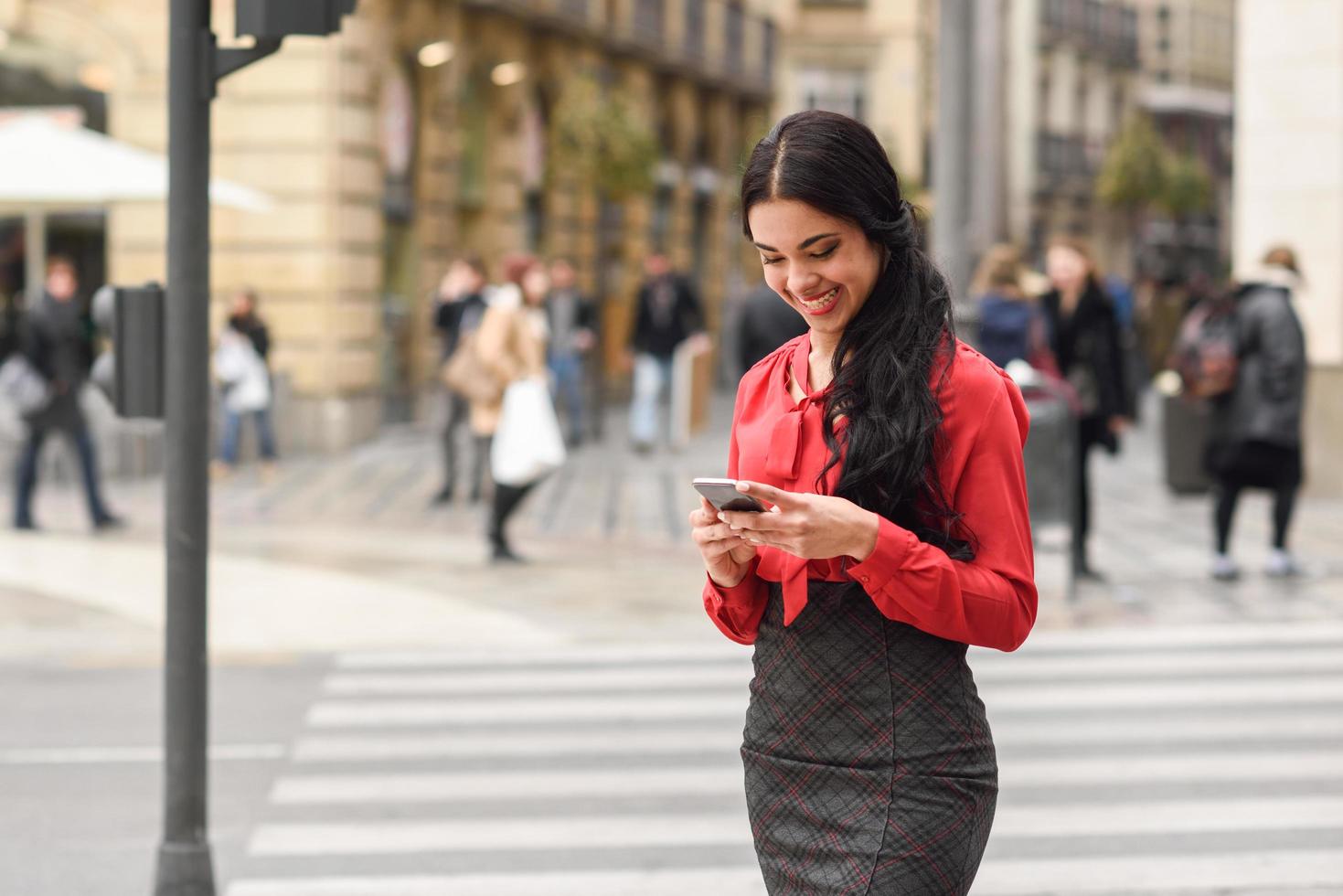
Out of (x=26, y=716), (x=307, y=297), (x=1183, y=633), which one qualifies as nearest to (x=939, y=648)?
(x=26, y=716)

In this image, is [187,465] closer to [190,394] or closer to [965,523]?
[190,394]

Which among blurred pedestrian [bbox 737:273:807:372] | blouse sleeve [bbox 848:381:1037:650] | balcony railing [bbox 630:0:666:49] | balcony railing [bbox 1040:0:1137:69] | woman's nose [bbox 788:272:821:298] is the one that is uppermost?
balcony railing [bbox 1040:0:1137:69]

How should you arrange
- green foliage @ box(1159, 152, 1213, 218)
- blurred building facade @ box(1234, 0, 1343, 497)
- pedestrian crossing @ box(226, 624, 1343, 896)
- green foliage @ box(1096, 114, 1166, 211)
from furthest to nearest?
1. green foliage @ box(1159, 152, 1213, 218)
2. green foliage @ box(1096, 114, 1166, 211)
3. blurred building facade @ box(1234, 0, 1343, 497)
4. pedestrian crossing @ box(226, 624, 1343, 896)

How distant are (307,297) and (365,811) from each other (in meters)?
14.5

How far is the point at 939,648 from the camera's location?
279 centimetres

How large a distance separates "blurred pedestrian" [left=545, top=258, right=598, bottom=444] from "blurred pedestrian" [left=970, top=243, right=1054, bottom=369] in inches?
397

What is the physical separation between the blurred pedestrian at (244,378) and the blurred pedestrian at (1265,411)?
868cm

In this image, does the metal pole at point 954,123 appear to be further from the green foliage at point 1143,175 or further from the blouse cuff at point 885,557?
the green foliage at point 1143,175

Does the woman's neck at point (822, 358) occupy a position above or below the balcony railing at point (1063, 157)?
below

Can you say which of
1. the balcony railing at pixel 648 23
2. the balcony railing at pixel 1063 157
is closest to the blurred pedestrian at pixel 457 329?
the balcony railing at pixel 648 23

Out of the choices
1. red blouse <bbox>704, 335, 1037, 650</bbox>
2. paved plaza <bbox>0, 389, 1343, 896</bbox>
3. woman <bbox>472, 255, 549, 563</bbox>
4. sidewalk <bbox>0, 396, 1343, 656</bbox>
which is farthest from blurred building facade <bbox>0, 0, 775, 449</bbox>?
red blouse <bbox>704, 335, 1037, 650</bbox>

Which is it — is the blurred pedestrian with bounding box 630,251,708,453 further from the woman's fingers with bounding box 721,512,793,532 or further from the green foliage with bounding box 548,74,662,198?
the woman's fingers with bounding box 721,512,793,532

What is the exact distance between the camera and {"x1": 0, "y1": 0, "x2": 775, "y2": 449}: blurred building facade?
67.2 feet

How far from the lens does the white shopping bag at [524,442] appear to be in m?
12.0
